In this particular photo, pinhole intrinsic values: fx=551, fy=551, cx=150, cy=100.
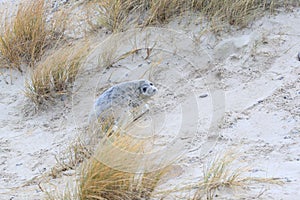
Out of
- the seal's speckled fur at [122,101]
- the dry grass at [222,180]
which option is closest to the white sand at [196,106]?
the dry grass at [222,180]

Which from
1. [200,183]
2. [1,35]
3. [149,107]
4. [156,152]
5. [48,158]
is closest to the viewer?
→ [200,183]

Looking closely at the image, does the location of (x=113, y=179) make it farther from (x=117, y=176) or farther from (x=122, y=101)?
(x=122, y=101)

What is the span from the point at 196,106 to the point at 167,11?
124cm

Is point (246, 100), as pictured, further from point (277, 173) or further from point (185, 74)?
point (277, 173)

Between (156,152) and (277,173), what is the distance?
0.76 meters

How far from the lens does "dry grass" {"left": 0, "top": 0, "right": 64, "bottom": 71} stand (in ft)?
16.9

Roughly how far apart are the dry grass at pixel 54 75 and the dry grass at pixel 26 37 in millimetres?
364

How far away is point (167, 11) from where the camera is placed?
5.17 meters

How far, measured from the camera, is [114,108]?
4086 mm

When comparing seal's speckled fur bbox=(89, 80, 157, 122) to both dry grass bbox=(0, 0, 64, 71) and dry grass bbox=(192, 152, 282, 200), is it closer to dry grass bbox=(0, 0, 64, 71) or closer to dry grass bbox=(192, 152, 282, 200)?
dry grass bbox=(192, 152, 282, 200)

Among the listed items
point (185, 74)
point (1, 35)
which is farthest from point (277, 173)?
point (1, 35)

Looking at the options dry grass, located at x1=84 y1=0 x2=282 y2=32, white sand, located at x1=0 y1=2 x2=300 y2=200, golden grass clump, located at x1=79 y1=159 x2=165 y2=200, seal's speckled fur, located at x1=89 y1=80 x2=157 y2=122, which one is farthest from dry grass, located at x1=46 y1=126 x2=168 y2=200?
dry grass, located at x1=84 y1=0 x2=282 y2=32

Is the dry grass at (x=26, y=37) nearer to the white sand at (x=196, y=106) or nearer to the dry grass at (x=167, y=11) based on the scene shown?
the white sand at (x=196, y=106)

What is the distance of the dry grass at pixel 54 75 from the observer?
4695 millimetres
